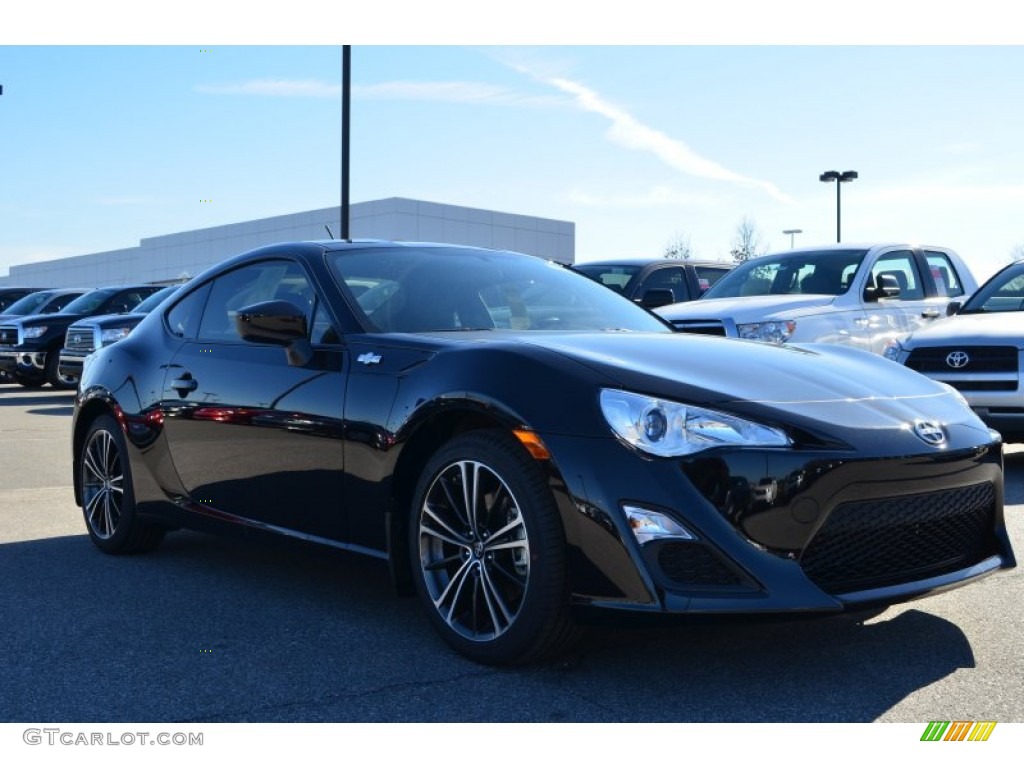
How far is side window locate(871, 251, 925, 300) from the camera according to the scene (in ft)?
37.4

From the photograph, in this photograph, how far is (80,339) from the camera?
17828mm

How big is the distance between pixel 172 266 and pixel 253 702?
69.2 m

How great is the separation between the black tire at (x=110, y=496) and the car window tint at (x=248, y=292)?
79 centimetres

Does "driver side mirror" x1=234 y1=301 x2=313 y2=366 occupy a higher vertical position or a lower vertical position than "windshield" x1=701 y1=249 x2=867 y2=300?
lower

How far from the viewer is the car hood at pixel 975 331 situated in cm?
875

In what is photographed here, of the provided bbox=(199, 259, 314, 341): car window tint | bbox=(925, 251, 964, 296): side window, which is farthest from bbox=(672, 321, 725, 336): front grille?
bbox=(199, 259, 314, 341): car window tint

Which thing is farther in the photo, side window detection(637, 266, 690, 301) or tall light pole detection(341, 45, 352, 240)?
tall light pole detection(341, 45, 352, 240)

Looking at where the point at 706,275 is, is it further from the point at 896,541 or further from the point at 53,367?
the point at 53,367

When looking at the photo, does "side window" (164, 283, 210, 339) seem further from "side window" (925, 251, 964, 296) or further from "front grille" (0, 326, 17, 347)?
"front grille" (0, 326, 17, 347)

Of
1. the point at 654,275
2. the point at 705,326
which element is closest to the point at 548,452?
the point at 705,326

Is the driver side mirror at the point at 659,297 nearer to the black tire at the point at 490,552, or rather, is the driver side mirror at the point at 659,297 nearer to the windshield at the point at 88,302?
the black tire at the point at 490,552

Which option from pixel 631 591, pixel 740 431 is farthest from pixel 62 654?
pixel 740 431

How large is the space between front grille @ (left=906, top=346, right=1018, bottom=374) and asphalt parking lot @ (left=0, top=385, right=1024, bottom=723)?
12.2 feet

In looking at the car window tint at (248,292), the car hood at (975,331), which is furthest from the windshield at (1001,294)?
the car window tint at (248,292)
